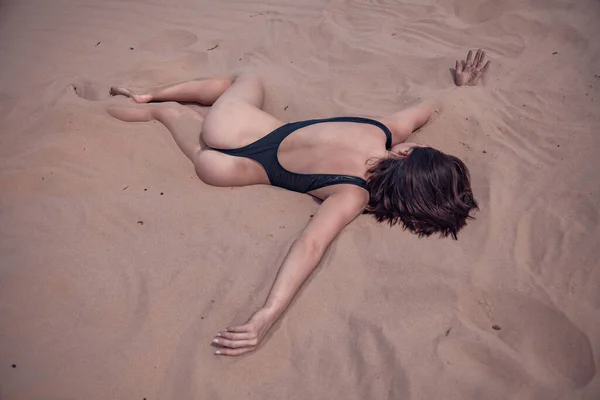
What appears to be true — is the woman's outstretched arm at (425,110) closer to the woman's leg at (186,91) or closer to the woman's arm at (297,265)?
the woman's arm at (297,265)

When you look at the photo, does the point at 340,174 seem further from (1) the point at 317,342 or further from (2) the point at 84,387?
(2) the point at 84,387

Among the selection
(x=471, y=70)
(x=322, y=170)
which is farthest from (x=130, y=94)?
(x=471, y=70)

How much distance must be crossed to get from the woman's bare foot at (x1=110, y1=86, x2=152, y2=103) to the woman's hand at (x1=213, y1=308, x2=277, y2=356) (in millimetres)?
2239

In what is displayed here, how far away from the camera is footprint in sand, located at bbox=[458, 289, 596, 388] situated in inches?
84.7

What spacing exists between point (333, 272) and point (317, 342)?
430 millimetres

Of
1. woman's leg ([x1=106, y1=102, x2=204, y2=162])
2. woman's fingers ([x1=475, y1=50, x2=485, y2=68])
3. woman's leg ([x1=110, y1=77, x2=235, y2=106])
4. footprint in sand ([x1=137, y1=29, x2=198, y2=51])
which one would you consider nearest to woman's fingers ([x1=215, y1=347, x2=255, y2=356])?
woman's leg ([x1=106, y1=102, x2=204, y2=162])

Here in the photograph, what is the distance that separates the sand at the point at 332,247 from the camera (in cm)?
222

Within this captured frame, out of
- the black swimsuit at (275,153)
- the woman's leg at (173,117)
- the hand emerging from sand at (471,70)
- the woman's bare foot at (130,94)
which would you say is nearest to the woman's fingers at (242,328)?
the black swimsuit at (275,153)

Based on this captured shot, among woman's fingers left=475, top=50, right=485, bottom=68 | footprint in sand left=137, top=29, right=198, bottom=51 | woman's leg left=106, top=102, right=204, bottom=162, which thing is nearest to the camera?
woman's leg left=106, top=102, right=204, bottom=162

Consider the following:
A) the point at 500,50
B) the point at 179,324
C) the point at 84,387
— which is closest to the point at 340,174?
the point at 179,324

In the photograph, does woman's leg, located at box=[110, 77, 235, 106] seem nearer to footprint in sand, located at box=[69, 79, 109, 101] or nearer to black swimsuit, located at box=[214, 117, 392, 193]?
footprint in sand, located at box=[69, 79, 109, 101]

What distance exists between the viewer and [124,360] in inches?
89.7

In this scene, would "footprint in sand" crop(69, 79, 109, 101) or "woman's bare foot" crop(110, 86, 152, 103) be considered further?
"footprint in sand" crop(69, 79, 109, 101)

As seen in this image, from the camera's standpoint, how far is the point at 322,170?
9.65 ft
